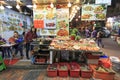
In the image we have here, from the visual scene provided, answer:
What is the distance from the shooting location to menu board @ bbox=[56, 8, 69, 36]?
7.37m

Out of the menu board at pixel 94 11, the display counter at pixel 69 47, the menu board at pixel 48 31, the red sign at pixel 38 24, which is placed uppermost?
the menu board at pixel 94 11

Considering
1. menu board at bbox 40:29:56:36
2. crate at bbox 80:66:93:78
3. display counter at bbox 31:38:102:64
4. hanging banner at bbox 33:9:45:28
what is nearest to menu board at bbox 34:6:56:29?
hanging banner at bbox 33:9:45:28

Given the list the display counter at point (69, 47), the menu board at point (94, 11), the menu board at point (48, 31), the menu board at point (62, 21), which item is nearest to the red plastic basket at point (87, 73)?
the display counter at point (69, 47)

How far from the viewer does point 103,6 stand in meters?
10.6

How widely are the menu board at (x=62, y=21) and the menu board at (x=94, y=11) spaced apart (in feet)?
13.0

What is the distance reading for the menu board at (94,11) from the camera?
1073cm

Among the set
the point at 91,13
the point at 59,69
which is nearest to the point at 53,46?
the point at 59,69

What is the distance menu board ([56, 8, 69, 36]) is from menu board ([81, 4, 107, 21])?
3.96 m

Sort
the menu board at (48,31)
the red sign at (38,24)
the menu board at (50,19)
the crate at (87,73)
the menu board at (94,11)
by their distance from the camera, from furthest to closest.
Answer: the menu board at (94,11) < the menu board at (48,31) < the red sign at (38,24) < the menu board at (50,19) < the crate at (87,73)

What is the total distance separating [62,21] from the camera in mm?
7441

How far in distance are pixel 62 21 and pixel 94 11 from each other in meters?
4.38

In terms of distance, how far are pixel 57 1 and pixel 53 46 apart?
2.34 m

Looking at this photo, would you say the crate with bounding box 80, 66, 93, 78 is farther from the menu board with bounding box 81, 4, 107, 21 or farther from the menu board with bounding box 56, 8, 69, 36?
the menu board with bounding box 81, 4, 107, 21

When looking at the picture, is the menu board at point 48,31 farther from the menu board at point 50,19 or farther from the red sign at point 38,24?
the red sign at point 38,24
